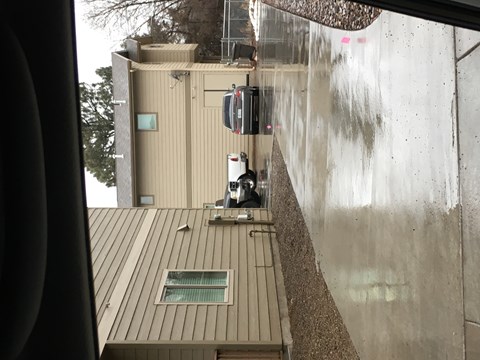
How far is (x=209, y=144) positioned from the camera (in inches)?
848

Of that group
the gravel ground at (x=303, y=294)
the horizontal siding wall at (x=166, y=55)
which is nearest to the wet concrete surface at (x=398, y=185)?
the gravel ground at (x=303, y=294)

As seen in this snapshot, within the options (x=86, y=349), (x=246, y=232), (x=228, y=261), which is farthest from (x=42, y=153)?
(x=246, y=232)

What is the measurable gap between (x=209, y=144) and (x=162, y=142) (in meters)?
1.61

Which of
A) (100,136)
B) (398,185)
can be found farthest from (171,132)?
(398,185)

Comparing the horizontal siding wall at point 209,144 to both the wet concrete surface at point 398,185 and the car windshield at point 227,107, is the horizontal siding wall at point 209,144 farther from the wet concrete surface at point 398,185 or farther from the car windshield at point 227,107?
the wet concrete surface at point 398,185

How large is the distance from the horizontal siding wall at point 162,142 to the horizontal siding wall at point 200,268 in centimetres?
743

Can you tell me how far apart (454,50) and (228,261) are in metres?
8.33

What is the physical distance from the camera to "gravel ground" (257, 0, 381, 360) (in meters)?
5.94

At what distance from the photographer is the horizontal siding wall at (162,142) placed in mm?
20922

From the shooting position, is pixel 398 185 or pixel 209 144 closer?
pixel 398 185

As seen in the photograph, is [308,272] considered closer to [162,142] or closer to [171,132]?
[171,132]

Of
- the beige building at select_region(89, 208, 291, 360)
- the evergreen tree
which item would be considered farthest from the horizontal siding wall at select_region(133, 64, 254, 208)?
the beige building at select_region(89, 208, 291, 360)

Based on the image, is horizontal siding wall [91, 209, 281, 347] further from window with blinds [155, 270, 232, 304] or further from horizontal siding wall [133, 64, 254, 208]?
horizontal siding wall [133, 64, 254, 208]

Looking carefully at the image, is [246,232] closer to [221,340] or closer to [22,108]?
[221,340]
